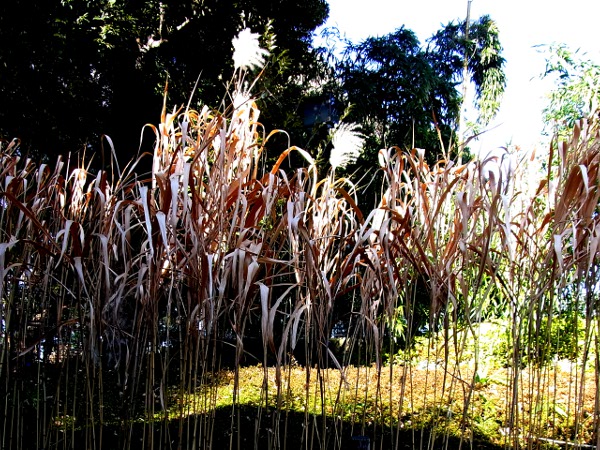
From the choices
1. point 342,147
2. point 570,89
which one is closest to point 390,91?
point 570,89

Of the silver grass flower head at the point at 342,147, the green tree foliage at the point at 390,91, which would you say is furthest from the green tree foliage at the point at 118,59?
the silver grass flower head at the point at 342,147

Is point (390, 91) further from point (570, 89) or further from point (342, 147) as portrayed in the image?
point (342, 147)

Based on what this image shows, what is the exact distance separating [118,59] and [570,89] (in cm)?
405

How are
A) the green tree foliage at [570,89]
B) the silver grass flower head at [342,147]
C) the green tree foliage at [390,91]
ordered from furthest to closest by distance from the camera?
the green tree foliage at [390,91] < the green tree foliage at [570,89] < the silver grass flower head at [342,147]

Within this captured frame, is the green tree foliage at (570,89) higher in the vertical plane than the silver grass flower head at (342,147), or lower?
higher

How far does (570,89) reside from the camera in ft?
16.2

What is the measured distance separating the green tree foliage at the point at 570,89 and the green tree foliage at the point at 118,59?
93.9 inches

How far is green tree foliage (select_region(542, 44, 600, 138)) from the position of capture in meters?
4.67

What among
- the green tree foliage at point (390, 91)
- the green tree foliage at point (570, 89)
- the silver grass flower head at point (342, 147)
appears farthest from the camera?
the green tree foliage at point (390, 91)

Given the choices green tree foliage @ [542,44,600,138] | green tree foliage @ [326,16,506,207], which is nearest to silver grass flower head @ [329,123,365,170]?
green tree foliage @ [542,44,600,138]

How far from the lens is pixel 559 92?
511 cm

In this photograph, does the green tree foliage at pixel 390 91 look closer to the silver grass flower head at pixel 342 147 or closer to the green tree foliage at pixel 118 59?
the green tree foliage at pixel 118 59

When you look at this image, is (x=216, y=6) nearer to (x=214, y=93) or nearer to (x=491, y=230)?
(x=214, y=93)

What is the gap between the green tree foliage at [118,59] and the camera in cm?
467
